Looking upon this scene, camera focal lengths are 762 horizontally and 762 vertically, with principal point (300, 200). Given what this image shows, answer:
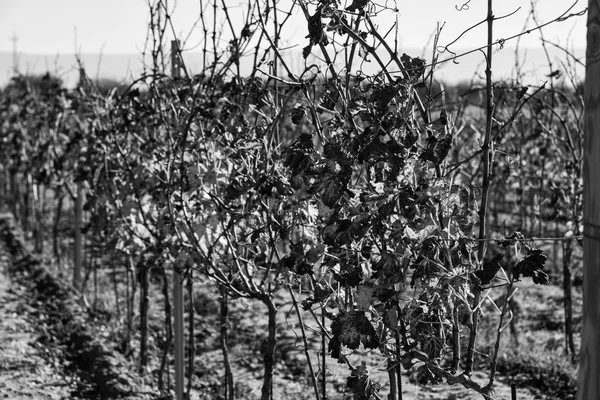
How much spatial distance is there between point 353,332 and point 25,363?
3678mm

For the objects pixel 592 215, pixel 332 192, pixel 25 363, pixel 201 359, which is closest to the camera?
pixel 592 215

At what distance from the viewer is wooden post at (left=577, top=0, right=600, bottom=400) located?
1524 millimetres

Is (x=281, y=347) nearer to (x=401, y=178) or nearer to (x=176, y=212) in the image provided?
(x=176, y=212)

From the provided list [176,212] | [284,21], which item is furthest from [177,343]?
[284,21]

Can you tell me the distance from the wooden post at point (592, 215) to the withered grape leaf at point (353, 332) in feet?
2.29

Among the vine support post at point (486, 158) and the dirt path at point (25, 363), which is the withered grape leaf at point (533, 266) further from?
the dirt path at point (25, 363)

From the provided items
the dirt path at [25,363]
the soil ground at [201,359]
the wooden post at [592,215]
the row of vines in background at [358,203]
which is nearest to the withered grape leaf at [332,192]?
the row of vines in background at [358,203]

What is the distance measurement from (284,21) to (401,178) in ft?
4.10

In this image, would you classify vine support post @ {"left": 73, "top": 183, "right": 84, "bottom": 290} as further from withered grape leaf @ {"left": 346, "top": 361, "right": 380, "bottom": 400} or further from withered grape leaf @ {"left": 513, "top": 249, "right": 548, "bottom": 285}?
withered grape leaf @ {"left": 513, "top": 249, "right": 548, "bottom": 285}

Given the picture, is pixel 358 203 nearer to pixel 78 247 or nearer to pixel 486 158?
pixel 486 158

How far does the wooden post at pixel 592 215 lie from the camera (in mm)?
1524

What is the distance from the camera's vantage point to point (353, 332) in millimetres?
2225

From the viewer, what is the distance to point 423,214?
2.16 m

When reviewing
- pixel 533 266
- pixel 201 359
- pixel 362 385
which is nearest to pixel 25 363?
pixel 201 359
